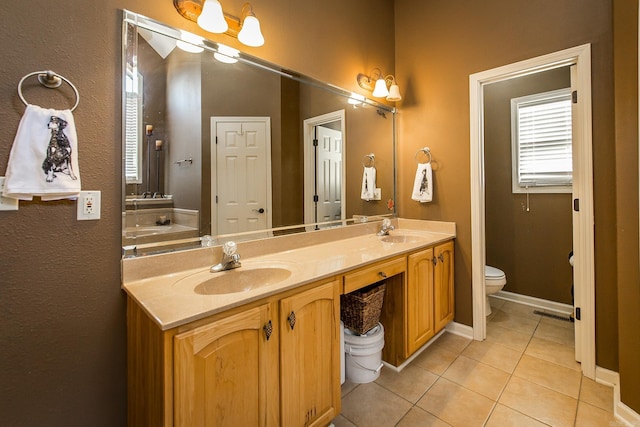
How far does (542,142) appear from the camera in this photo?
2.81 meters

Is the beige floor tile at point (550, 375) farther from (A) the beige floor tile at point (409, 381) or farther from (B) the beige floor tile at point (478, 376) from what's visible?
(A) the beige floor tile at point (409, 381)

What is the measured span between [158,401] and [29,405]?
541mm

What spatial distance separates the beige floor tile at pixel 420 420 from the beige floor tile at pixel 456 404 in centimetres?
3

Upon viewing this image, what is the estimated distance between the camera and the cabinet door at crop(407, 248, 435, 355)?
1854 millimetres

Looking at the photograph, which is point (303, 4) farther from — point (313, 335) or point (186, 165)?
point (313, 335)

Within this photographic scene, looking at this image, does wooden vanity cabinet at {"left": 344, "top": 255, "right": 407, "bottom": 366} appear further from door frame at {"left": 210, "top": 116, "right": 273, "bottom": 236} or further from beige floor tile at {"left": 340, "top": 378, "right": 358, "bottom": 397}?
door frame at {"left": 210, "top": 116, "right": 273, "bottom": 236}

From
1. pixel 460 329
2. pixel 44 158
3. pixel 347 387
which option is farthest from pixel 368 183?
pixel 44 158

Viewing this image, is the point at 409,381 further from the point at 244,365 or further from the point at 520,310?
the point at 520,310

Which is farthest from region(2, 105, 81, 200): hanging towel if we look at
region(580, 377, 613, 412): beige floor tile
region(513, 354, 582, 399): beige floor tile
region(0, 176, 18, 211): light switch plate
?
region(580, 377, 613, 412): beige floor tile

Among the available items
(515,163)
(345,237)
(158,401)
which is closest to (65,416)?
(158,401)

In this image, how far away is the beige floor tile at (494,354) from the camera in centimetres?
195

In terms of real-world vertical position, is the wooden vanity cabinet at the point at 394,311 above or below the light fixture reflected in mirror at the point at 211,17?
below

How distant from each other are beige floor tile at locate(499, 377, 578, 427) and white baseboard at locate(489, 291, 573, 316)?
1.40 meters

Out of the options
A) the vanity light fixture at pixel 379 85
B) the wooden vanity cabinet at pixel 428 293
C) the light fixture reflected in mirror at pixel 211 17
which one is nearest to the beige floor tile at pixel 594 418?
the wooden vanity cabinet at pixel 428 293
